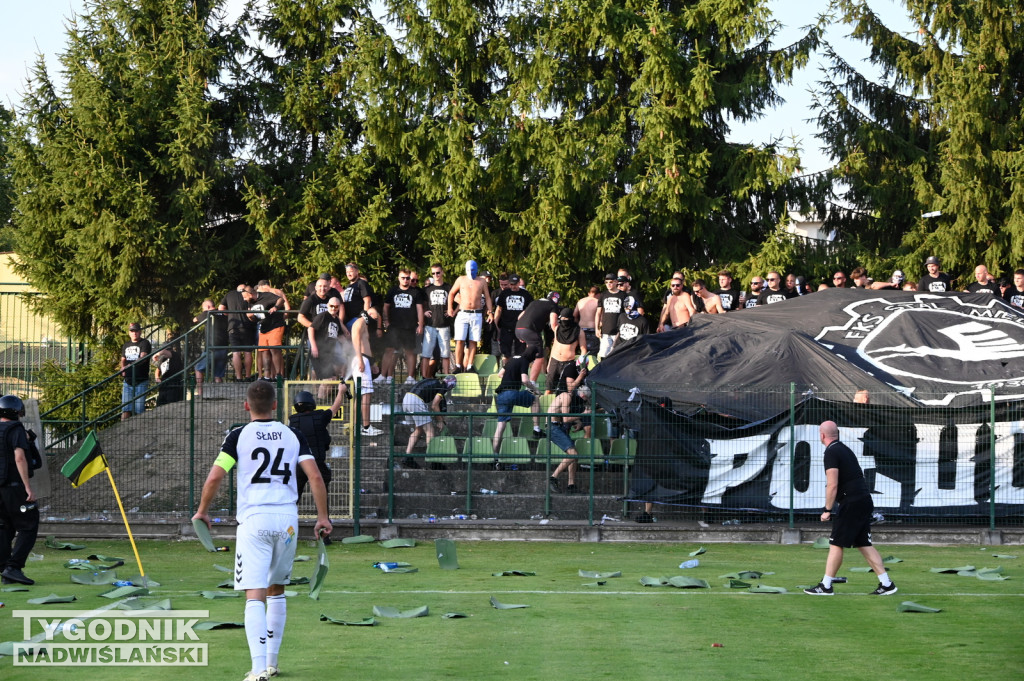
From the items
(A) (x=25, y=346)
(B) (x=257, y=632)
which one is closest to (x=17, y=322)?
(A) (x=25, y=346)

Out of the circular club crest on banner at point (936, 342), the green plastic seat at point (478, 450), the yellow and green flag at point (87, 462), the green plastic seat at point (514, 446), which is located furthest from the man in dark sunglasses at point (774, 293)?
the yellow and green flag at point (87, 462)

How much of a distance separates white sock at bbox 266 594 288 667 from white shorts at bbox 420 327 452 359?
12925 mm

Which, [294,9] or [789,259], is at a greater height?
[294,9]

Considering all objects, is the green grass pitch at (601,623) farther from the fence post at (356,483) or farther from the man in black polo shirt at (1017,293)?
the man in black polo shirt at (1017,293)

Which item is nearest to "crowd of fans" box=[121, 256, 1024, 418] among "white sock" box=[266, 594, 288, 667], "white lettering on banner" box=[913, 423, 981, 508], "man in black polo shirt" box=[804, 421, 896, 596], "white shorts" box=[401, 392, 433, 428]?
"white shorts" box=[401, 392, 433, 428]

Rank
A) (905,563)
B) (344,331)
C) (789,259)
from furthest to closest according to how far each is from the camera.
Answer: (789,259), (344,331), (905,563)

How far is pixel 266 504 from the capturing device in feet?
25.0

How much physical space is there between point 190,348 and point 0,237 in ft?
97.2

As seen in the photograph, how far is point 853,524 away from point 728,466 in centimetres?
504

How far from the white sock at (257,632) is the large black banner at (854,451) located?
30.8 feet

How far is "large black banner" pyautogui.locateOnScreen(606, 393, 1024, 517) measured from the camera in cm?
1588

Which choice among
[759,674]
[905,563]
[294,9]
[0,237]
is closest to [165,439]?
[905,563]

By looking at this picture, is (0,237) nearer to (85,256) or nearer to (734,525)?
(85,256)

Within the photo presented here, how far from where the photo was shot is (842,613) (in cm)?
1000
